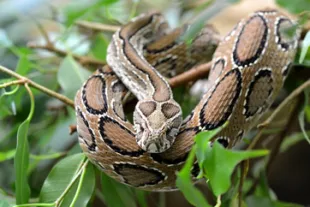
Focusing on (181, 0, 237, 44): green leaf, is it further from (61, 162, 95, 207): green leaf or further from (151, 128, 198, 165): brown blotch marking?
(61, 162, 95, 207): green leaf

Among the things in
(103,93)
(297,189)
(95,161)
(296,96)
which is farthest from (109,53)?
(297,189)

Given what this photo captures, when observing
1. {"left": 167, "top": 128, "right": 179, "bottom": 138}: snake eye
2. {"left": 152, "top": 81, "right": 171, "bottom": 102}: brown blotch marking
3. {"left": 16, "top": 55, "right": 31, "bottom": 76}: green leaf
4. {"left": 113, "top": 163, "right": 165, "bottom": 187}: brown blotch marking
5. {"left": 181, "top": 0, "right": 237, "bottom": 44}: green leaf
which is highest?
{"left": 181, "top": 0, "right": 237, "bottom": 44}: green leaf

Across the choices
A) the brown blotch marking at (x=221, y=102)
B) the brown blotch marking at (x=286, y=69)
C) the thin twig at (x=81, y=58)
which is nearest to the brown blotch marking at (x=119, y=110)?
the brown blotch marking at (x=221, y=102)

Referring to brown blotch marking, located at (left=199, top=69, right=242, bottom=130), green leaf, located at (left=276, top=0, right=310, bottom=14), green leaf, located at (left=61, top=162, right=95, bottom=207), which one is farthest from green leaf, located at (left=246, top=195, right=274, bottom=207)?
green leaf, located at (left=276, top=0, right=310, bottom=14)

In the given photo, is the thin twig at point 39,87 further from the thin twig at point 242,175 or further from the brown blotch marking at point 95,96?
the thin twig at point 242,175

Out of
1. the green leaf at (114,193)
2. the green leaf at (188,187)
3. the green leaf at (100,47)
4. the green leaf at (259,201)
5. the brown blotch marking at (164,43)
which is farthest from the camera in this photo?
the green leaf at (100,47)

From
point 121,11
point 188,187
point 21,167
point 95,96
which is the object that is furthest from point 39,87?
point 121,11
